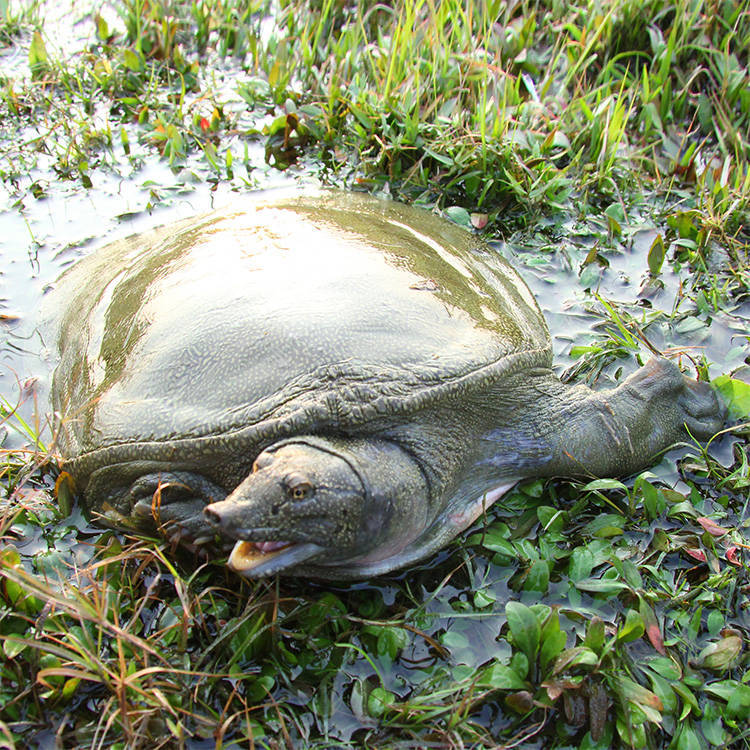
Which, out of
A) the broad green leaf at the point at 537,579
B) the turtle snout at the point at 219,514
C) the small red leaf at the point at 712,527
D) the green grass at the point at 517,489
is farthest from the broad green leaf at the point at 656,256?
Answer: the turtle snout at the point at 219,514

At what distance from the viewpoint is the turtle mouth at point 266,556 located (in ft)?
5.29

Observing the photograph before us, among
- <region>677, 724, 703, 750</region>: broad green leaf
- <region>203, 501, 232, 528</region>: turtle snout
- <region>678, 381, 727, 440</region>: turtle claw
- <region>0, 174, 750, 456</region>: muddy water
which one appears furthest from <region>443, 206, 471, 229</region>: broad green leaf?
<region>677, 724, 703, 750</region>: broad green leaf

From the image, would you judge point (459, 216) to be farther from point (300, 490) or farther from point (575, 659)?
point (575, 659)

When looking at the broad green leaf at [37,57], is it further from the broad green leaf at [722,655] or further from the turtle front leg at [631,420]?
the broad green leaf at [722,655]

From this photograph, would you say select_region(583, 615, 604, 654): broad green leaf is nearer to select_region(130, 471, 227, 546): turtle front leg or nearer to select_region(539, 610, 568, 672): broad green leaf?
select_region(539, 610, 568, 672): broad green leaf

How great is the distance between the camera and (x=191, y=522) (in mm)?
1801

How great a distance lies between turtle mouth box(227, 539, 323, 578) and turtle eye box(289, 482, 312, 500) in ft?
0.46

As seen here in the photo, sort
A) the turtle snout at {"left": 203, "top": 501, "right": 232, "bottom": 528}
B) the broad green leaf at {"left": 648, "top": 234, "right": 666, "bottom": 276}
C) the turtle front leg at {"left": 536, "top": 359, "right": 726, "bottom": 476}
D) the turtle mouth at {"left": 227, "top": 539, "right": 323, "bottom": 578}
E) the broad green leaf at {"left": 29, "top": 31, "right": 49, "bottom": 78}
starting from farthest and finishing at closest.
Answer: the broad green leaf at {"left": 29, "top": 31, "right": 49, "bottom": 78} < the broad green leaf at {"left": 648, "top": 234, "right": 666, "bottom": 276} < the turtle front leg at {"left": 536, "top": 359, "right": 726, "bottom": 476} < the turtle mouth at {"left": 227, "top": 539, "right": 323, "bottom": 578} < the turtle snout at {"left": 203, "top": 501, "right": 232, "bottom": 528}

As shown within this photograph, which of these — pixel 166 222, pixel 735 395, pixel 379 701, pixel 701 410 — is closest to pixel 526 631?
pixel 379 701

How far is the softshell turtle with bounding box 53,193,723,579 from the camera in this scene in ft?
5.46

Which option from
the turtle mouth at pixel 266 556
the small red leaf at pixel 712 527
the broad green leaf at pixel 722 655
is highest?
the turtle mouth at pixel 266 556

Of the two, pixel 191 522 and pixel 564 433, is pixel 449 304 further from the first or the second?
pixel 191 522

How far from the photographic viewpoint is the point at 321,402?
5.57 feet

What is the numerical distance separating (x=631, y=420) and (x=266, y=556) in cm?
114
